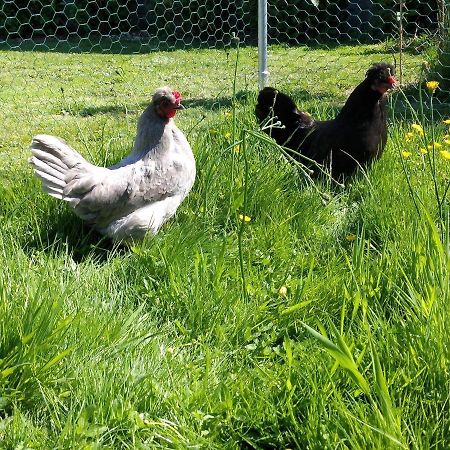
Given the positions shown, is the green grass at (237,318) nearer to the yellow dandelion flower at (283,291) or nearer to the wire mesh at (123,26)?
the yellow dandelion flower at (283,291)

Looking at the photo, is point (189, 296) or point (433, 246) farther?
point (189, 296)

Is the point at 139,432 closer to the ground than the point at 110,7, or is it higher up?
closer to the ground

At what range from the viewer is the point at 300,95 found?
229 inches

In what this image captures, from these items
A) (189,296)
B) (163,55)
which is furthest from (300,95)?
(189,296)

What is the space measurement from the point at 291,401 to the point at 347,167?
2.14m

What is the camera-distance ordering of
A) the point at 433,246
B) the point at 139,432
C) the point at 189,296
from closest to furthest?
the point at 139,432 < the point at 433,246 < the point at 189,296

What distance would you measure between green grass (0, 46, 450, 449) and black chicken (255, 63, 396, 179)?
0.14 m

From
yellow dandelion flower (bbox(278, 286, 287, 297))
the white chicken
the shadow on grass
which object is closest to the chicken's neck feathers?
the white chicken

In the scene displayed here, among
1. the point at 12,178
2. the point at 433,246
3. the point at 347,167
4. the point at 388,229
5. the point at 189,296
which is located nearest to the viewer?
the point at 433,246

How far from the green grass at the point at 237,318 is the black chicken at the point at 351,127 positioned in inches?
5.5

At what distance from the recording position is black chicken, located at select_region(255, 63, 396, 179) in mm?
3588

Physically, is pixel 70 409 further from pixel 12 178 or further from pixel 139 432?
pixel 12 178

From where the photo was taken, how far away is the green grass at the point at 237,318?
1.73m

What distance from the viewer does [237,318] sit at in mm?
2236
